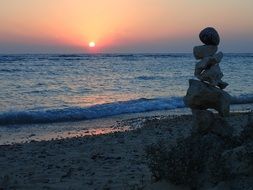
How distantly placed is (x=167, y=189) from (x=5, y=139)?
9.11 metres

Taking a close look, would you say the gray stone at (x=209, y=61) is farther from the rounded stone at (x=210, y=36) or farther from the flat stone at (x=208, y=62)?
the rounded stone at (x=210, y=36)

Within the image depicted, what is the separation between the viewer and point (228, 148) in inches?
275

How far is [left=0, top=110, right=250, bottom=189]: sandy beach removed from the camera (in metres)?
8.30

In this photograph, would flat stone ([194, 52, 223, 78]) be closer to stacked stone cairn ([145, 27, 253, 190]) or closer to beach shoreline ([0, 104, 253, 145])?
stacked stone cairn ([145, 27, 253, 190])

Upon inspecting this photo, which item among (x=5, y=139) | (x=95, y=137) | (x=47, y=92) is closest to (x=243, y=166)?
(x=95, y=137)

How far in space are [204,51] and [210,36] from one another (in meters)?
0.25

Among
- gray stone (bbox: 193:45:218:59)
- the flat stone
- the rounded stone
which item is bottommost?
the flat stone

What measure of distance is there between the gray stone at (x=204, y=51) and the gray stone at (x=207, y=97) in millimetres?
424

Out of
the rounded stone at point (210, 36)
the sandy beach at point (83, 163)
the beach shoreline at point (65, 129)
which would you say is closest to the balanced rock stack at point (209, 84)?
the rounded stone at point (210, 36)

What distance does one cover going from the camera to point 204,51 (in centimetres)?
732

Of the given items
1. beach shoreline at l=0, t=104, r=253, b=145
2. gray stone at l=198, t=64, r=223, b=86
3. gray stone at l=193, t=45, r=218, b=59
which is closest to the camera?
gray stone at l=198, t=64, r=223, b=86

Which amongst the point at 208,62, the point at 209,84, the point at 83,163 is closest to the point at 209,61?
the point at 208,62

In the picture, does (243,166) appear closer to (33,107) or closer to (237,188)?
(237,188)

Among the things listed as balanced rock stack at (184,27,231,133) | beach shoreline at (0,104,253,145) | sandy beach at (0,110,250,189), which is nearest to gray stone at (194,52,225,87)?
balanced rock stack at (184,27,231,133)
